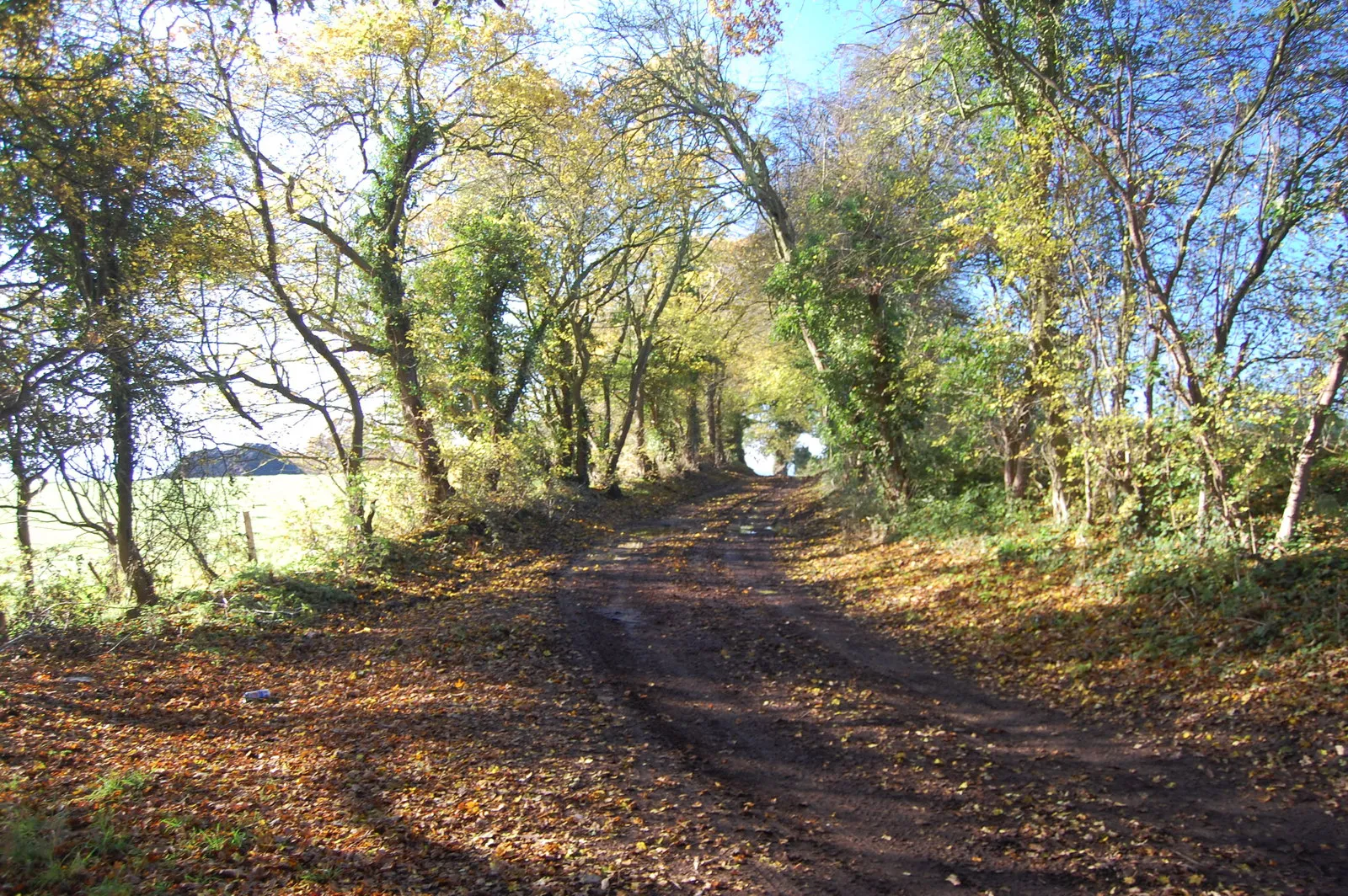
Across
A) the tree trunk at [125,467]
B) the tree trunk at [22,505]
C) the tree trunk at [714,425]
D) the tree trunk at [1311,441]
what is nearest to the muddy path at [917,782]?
the tree trunk at [1311,441]

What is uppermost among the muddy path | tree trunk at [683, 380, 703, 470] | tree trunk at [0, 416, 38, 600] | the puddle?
tree trunk at [683, 380, 703, 470]

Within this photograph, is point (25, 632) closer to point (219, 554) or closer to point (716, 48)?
point (219, 554)

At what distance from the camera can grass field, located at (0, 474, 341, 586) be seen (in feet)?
29.5

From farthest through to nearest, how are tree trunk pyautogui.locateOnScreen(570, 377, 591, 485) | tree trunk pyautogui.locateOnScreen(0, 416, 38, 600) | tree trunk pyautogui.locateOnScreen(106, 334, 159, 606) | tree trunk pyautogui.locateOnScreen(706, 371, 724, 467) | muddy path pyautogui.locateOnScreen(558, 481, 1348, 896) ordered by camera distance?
tree trunk pyautogui.locateOnScreen(706, 371, 724, 467), tree trunk pyautogui.locateOnScreen(570, 377, 591, 485), tree trunk pyautogui.locateOnScreen(106, 334, 159, 606), tree trunk pyautogui.locateOnScreen(0, 416, 38, 600), muddy path pyautogui.locateOnScreen(558, 481, 1348, 896)

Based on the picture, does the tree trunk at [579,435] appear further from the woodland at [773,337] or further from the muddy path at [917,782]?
the muddy path at [917,782]

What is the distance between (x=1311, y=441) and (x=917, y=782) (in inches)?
204

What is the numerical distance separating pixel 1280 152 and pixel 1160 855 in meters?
6.90

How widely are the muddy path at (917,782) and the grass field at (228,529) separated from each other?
505 centimetres

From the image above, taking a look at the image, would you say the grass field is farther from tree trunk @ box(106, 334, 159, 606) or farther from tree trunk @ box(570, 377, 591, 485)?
tree trunk @ box(570, 377, 591, 485)

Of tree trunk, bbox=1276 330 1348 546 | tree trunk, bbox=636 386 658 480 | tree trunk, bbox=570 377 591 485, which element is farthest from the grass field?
tree trunk, bbox=636 386 658 480

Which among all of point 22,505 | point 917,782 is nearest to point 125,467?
point 22,505

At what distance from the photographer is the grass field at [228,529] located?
8977 mm

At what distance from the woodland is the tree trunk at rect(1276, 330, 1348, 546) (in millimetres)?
43

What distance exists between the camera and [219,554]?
1065 cm
